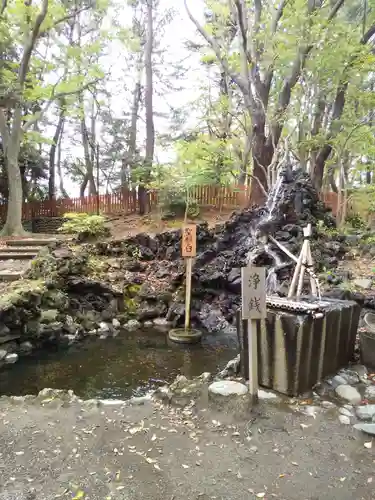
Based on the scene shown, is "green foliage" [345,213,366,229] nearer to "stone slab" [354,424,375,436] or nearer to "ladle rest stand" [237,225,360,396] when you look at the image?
"ladle rest stand" [237,225,360,396]

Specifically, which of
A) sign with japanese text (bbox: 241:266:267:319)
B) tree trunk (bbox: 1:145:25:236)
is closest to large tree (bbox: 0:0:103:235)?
tree trunk (bbox: 1:145:25:236)

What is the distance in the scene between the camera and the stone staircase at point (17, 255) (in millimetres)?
8298

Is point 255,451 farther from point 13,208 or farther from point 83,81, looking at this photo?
point 83,81

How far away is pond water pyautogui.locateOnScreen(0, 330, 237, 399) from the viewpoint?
5426 mm

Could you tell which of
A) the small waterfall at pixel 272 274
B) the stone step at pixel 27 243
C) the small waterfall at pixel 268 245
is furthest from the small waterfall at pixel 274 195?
the stone step at pixel 27 243

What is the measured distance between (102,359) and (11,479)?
3.88 meters

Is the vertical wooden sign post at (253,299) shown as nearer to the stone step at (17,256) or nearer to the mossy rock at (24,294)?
the mossy rock at (24,294)

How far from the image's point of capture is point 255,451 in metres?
3.03

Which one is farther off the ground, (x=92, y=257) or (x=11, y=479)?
(x=92, y=257)

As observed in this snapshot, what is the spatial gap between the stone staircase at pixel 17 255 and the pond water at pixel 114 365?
253 cm

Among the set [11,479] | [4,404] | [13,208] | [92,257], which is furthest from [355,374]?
[13,208]

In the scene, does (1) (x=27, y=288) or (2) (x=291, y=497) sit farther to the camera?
(1) (x=27, y=288)

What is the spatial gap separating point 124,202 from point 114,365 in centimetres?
1116

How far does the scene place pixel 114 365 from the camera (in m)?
6.27
